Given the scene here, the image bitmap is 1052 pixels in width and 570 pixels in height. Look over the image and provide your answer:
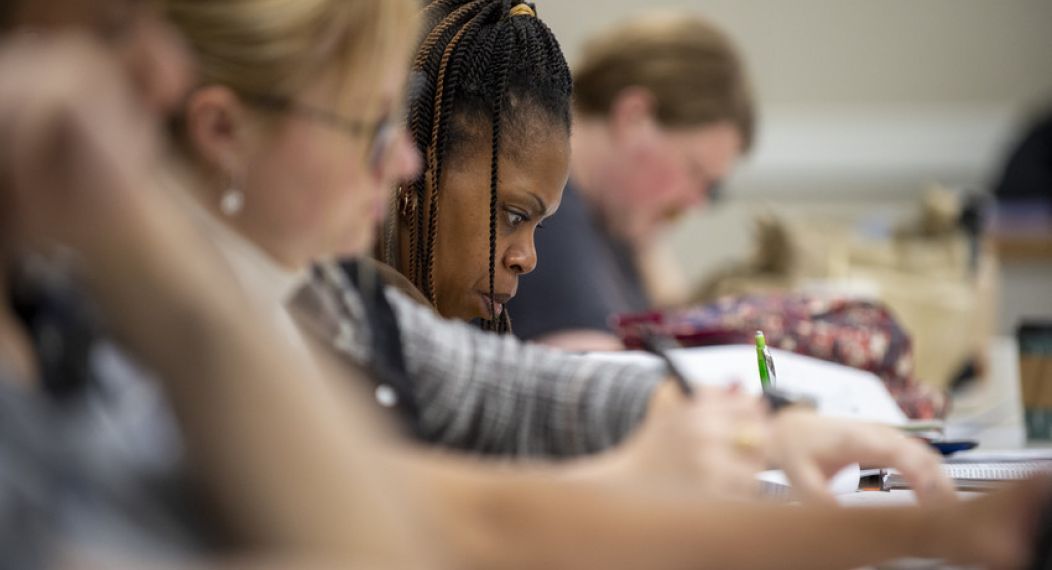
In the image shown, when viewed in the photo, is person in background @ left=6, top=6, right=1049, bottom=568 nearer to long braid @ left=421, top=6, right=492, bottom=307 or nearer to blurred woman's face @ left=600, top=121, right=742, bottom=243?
long braid @ left=421, top=6, right=492, bottom=307

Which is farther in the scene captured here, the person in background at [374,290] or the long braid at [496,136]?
the long braid at [496,136]

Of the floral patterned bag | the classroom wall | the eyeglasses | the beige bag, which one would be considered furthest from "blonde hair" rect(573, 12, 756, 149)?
the classroom wall

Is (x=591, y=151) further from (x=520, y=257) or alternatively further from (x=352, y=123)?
(x=352, y=123)

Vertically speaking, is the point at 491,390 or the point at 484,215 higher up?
the point at 484,215

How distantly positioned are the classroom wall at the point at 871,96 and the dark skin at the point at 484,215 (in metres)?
3.85

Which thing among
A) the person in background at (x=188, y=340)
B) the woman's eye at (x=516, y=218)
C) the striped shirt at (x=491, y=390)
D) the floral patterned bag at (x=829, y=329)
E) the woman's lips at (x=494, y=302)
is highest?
the floral patterned bag at (x=829, y=329)

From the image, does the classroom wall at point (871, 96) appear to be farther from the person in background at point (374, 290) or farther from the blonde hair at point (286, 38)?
the blonde hair at point (286, 38)

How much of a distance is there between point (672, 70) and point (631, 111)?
0.11 meters

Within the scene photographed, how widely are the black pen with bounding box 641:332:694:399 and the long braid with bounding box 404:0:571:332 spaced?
15 centimetres

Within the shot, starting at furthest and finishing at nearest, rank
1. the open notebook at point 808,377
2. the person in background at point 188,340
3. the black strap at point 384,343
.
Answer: the open notebook at point 808,377
the black strap at point 384,343
the person in background at point 188,340

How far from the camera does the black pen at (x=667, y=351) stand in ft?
3.07

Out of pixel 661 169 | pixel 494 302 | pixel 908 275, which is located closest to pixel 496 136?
pixel 494 302

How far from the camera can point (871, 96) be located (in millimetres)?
4973

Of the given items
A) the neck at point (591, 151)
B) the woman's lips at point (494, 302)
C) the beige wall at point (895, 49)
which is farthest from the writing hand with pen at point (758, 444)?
the beige wall at point (895, 49)
